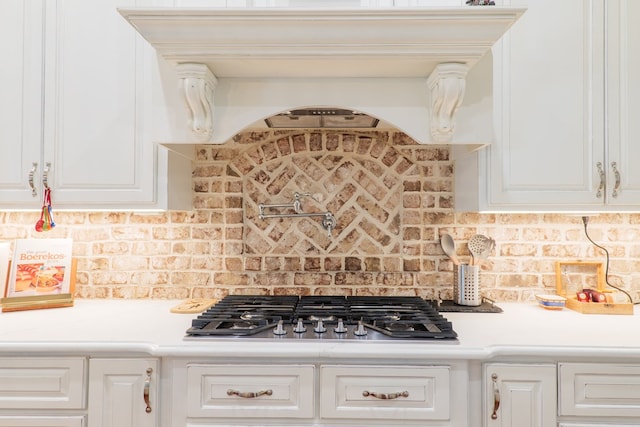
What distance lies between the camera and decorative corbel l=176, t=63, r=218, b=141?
1539 millimetres

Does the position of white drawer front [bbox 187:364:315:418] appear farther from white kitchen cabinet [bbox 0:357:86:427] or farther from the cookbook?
the cookbook

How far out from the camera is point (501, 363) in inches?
55.1

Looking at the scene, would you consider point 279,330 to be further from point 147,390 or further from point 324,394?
point 147,390

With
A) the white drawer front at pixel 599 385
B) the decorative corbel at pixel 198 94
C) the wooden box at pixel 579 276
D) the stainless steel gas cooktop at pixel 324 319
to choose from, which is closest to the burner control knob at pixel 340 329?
the stainless steel gas cooktop at pixel 324 319

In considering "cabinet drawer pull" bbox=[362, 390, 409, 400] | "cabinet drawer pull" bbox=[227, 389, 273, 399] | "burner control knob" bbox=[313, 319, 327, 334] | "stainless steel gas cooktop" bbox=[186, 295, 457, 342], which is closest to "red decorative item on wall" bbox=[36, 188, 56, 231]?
"stainless steel gas cooktop" bbox=[186, 295, 457, 342]

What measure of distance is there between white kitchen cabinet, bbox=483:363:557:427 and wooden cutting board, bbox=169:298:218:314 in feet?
3.83

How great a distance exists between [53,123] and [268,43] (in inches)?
38.7

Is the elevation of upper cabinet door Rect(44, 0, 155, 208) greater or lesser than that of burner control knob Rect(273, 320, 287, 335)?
greater

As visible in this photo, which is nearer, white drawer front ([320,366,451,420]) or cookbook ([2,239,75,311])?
white drawer front ([320,366,451,420])

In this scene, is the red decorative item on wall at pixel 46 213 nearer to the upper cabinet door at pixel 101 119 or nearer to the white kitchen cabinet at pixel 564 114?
the upper cabinet door at pixel 101 119

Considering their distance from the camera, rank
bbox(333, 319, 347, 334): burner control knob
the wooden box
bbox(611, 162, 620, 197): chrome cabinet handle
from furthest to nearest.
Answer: the wooden box → bbox(611, 162, 620, 197): chrome cabinet handle → bbox(333, 319, 347, 334): burner control knob

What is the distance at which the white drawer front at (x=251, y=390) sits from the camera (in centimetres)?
138

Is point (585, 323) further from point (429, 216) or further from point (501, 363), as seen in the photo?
point (429, 216)

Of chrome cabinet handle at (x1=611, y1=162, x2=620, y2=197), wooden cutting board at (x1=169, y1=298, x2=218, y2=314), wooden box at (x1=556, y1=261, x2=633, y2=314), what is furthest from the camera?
wooden box at (x1=556, y1=261, x2=633, y2=314)
